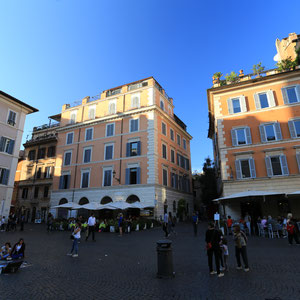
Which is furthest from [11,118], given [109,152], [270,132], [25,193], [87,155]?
[270,132]

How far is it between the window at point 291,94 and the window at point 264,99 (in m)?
1.05

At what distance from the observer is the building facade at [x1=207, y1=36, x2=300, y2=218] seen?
1917 centimetres

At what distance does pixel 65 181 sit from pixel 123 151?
9850 millimetres

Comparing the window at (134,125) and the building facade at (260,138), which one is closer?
the building facade at (260,138)

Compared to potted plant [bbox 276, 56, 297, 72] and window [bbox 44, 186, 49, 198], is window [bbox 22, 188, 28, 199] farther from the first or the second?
potted plant [bbox 276, 56, 297, 72]

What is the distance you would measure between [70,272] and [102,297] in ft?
8.41

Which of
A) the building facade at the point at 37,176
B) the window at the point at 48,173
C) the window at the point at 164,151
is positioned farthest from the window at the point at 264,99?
the window at the point at 48,173

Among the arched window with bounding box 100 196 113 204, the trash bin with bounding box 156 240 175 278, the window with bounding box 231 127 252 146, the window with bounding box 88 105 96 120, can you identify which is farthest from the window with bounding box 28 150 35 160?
the trash bin with bounding box 156 240 175 278

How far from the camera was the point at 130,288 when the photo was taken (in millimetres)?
5488

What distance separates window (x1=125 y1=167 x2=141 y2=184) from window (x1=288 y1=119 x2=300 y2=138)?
16.2m

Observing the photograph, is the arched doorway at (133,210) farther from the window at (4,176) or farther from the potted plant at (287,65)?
the potted plant at (287,65)

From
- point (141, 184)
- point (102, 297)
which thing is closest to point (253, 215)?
point (141, 184)

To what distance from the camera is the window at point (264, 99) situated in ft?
70.4

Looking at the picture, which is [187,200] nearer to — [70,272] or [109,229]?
[109,229]
